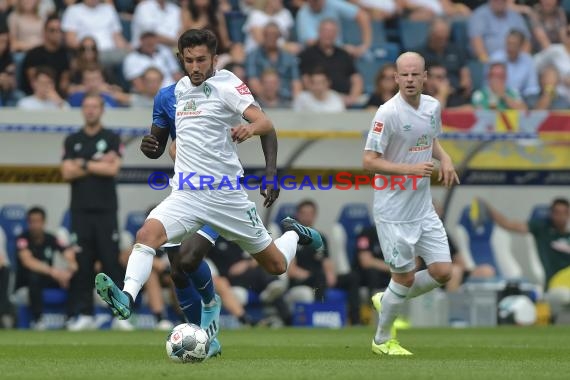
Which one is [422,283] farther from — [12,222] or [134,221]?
[12,222]

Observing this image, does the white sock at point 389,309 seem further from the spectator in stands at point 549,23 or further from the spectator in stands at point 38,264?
the spectator in stands at point 549,23

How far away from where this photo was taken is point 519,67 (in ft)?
64.7

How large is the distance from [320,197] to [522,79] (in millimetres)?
3832

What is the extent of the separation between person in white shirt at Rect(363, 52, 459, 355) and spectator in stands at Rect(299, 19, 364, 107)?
768 cm

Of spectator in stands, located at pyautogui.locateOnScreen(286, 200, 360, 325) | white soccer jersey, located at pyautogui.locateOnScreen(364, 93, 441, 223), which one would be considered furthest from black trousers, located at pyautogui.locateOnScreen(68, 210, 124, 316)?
white soccer jersey, located at pyautogui.locateOnScreen(364, 93, 441, 223)

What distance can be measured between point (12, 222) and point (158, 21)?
3693mm

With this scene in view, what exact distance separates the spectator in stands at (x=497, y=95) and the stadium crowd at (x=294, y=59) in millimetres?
21

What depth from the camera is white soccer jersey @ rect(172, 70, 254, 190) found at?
30.9 feet

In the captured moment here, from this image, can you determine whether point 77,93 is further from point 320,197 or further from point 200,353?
point 200,353

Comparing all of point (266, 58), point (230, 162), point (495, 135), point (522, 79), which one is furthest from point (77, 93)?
point (230, 162)

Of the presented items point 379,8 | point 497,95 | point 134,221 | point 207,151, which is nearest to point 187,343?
point 207,151

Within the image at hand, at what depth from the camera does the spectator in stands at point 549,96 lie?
746 inches

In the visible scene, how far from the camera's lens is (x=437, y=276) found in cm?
1091

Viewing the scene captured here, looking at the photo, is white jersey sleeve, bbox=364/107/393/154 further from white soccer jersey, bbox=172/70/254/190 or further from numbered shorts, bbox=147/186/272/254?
white soccer jersey, bbox=172/70/254/190
